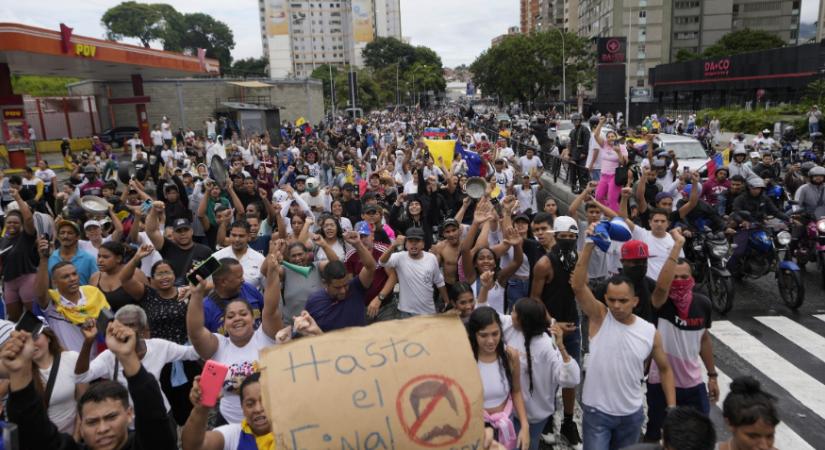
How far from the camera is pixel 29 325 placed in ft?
10.4

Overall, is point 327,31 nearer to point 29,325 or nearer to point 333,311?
point 333,311

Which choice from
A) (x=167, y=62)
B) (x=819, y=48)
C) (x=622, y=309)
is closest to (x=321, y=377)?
(x=622, y=309)

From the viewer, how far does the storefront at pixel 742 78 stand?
37.9 metres

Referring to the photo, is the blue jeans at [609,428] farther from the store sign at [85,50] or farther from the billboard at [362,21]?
the billboard at [362,21]

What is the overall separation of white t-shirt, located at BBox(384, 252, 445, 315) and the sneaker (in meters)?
1.51

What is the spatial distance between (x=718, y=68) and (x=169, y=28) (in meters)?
85.0

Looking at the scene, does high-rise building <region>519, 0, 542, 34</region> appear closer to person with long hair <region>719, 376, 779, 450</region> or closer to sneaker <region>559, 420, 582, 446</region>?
sneaker <region>559, 420, 582, 446</region>

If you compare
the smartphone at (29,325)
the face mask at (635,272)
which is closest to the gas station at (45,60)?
the smartphone at (29,325)

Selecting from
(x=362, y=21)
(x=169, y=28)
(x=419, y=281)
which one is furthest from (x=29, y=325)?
(x=362, y=21)

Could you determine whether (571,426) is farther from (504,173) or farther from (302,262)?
(504,173)

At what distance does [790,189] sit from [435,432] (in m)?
12.1

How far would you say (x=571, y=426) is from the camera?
192 inches

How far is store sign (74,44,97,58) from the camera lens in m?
22.1

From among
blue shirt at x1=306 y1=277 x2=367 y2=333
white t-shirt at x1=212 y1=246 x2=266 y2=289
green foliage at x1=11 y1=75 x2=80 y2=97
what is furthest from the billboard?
blue shirt at x1=306 y1=277 x2=367 y2=333
